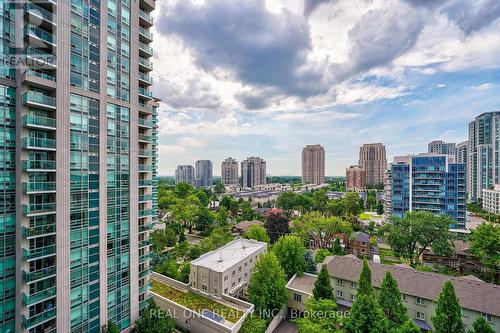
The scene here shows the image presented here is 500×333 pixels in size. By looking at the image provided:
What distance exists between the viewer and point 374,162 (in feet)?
459

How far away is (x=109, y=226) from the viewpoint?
18172 millimetres

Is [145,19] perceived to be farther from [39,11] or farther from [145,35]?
[39,11]

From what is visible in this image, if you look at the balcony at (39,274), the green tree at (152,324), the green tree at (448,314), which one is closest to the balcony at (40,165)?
the balcony at (39,274)

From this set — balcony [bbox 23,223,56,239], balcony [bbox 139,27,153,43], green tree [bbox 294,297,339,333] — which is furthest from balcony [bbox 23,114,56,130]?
green tree [bbox 294,297,339,333]

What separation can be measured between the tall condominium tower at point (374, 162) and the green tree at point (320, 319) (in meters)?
136

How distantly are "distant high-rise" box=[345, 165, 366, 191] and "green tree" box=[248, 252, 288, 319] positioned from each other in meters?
122

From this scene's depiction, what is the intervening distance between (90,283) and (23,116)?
467 inches

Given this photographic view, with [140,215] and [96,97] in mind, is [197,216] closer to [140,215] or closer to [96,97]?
[140,215]

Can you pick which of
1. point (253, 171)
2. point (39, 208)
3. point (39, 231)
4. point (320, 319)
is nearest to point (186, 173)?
point (253, 171)

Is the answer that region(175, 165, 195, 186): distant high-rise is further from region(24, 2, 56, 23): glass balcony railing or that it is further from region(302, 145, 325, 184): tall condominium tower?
region(24, 2, 56, 23): glass balcony railing

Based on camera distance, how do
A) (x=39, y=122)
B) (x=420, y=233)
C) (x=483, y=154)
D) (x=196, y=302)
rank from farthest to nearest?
(x=483, y=154) < (x=420, y=233) < (x=196, y=302) < (x=39, y=122)

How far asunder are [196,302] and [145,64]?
74.8ft

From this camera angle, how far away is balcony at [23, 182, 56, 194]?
14.4 meters

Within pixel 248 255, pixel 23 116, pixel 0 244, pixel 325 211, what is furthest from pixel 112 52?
pixel 325 211
